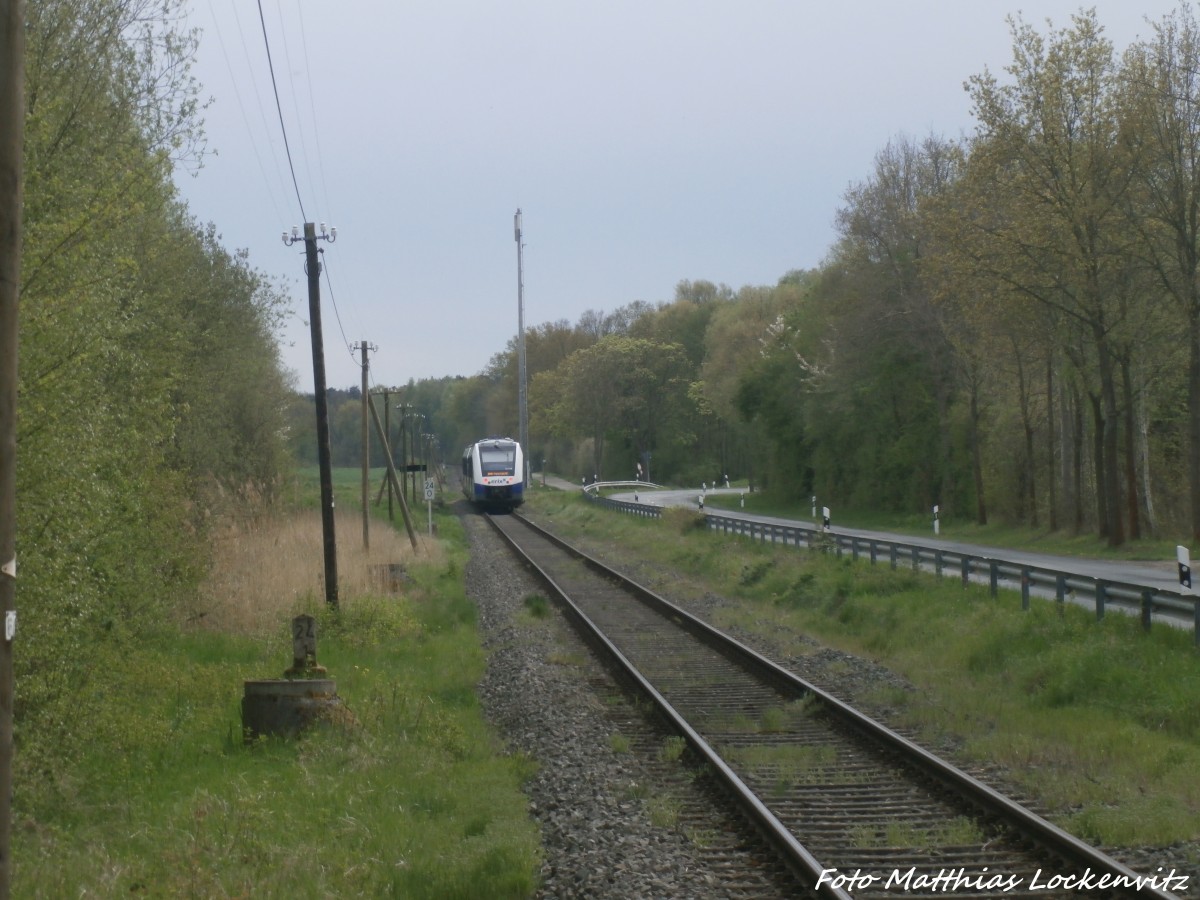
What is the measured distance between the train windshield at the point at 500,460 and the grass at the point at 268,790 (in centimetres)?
4659

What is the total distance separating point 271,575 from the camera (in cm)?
2281

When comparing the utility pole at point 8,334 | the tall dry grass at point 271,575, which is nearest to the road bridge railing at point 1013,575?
the tall dry grass at point 271,575

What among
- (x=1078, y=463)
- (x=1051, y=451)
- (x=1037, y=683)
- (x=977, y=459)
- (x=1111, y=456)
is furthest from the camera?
(x=977, y=459)

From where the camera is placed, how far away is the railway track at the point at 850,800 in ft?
23.4

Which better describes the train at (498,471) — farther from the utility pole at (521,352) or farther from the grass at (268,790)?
the grass at (268,790)

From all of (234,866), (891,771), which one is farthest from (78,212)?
(891,771)

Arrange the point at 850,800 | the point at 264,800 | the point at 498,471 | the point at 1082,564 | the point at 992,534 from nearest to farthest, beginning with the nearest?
the point at 850,800 < the point at 264,800 < the point at 1082,564 < the point at 992,534 < the point at 498,471

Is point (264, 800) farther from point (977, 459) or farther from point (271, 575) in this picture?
point (977, 459)

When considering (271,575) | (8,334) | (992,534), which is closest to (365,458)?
(271,575)

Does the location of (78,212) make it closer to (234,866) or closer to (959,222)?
(234,866)

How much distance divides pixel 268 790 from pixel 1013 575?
12754 mm

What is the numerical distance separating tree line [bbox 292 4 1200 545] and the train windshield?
11.9 metres

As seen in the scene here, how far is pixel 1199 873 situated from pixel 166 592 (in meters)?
Answer: 12.5

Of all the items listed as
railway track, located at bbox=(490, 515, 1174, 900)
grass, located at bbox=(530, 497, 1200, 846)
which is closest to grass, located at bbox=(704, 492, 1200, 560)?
grass, located at bbox=(530, 497, 1200, 846)
